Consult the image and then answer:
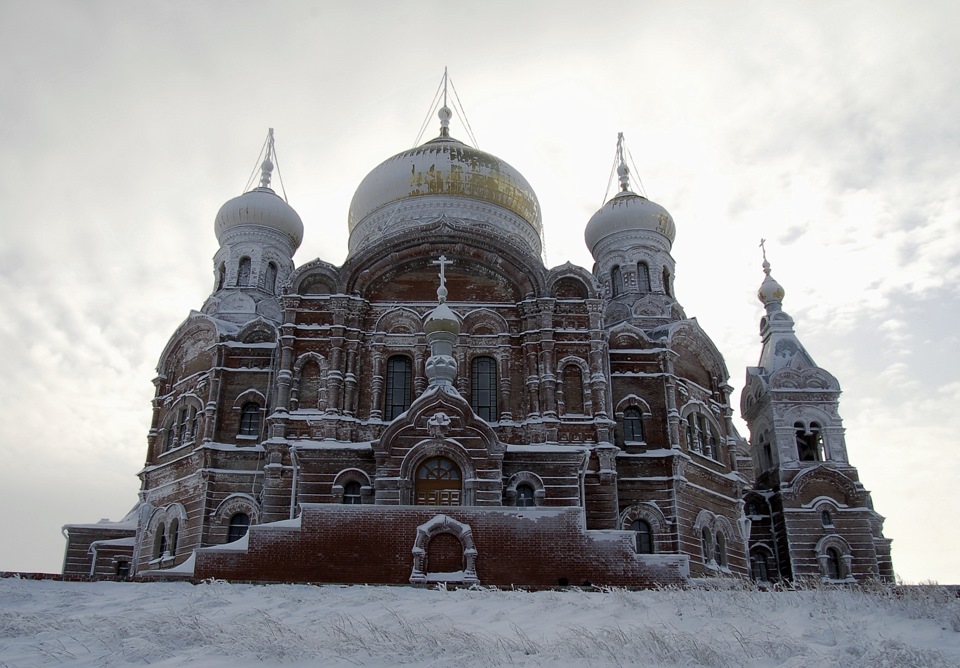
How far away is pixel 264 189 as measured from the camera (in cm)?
3178

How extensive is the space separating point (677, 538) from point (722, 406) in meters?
5.77

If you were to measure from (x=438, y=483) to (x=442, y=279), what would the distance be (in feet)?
18.9

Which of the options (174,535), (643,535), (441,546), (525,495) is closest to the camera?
(441,546)

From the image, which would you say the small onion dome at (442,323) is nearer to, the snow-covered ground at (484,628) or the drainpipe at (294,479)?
the drainpipe at (294,479)

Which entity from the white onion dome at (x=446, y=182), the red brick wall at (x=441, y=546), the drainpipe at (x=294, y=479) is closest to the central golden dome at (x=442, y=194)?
the white onion dome at (x=446, y=182)

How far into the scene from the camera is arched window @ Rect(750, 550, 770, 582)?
27.3 metres

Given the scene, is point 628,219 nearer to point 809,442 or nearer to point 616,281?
point 616,281

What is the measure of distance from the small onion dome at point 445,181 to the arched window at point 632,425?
8020mm

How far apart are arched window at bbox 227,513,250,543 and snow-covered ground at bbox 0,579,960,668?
430 inches

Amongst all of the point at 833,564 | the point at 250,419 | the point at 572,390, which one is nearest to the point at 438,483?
the point at 572,390

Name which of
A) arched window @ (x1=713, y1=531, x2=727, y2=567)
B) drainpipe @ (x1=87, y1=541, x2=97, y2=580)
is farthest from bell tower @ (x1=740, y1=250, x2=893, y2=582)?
drainpipe @ (x1=87, y1=541, x2=97, y2=580)

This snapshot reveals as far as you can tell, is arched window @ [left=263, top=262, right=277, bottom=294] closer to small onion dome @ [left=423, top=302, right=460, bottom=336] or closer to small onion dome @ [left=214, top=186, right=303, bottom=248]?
small onion dome @ [left=214, top=186, right=303, bottom=248]

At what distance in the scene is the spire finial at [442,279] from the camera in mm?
21609

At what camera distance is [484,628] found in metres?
9.56
